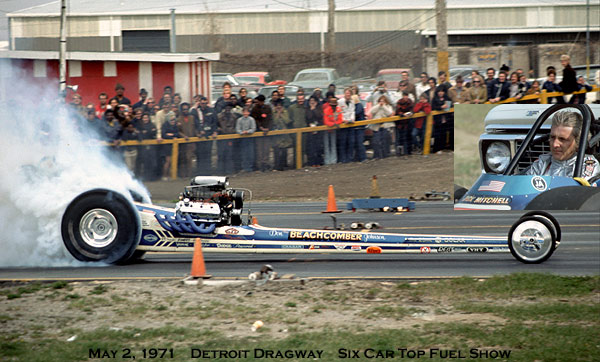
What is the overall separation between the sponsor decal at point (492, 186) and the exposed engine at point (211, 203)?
5.07m

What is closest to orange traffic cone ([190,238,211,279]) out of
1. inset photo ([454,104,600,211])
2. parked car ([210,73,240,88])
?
inset photo ([454,104,600,211])

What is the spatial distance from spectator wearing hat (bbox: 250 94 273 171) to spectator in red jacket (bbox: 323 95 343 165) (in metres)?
1.42

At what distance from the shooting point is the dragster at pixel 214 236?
37.3 ft

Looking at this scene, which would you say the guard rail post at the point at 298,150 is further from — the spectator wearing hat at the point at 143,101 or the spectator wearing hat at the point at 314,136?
the spectator wearing hat at the point at 143,101

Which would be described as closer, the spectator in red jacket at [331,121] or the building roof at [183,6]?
the spectator in red jacket at [331,121]

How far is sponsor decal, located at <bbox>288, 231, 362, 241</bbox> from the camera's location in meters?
11.5

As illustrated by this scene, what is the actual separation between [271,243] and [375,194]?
771 centimetres

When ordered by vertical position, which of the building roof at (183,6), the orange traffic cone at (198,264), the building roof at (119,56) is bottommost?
the orange traffic cone at (198,264)

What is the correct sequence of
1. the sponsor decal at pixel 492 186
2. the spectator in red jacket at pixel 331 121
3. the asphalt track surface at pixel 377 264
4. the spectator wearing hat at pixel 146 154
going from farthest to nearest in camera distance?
1. the spectator in red jacket at pixel 331 121
2. the spectator wearing hat at pixel 146 154
3. the sponsor decal at pixel 492 186
4. the asphalt track surface at pixel 377 264

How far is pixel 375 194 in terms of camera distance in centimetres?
1897

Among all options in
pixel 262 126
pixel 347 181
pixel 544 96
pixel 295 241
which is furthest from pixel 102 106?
Result: pixel 544 96

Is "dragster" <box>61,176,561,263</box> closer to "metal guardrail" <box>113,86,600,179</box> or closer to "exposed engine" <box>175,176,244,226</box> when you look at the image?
"exposed engine" <box>175,176,244,226</box>

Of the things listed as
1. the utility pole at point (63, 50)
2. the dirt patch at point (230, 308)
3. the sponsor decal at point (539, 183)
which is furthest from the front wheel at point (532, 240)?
the utility pole at point (63, 50)

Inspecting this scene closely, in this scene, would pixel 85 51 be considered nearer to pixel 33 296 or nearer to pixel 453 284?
pixel 33 296
